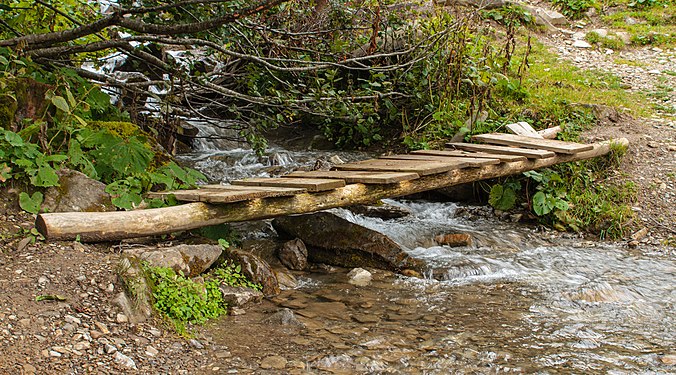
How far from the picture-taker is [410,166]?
5750 mm

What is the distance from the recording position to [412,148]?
8.47 m

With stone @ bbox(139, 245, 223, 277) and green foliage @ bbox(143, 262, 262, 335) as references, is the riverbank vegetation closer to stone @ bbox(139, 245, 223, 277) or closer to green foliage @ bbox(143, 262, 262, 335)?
stone @ bbox(139, 245, 223, 277)

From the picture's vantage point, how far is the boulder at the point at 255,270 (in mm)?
4766

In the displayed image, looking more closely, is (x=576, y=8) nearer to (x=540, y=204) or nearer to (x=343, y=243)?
(x=540, y=204)

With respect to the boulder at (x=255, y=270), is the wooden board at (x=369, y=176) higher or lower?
higher

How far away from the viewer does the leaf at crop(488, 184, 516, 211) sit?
24.7 ft

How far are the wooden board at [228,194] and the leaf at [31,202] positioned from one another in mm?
770

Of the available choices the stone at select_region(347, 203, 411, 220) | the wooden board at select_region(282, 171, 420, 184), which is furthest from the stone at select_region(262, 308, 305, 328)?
the stone at select_region(347, 203, 411, 220)

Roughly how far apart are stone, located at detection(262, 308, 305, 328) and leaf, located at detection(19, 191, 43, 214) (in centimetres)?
187

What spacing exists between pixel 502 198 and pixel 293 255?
10.4 ft

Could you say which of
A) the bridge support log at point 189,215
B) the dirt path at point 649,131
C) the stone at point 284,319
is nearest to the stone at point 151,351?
the stone at point 284,319

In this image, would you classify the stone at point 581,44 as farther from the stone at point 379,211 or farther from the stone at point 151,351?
the stone at point 151,351

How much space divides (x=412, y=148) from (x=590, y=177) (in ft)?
7.66

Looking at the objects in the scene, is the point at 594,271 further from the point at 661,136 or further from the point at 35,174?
the point at 35,174
